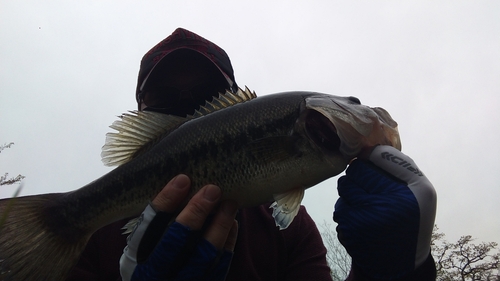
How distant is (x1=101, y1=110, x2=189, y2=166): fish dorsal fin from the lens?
6.73 ft

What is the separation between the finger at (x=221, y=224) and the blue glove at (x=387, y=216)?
0.60m

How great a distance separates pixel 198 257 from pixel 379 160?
1.13m

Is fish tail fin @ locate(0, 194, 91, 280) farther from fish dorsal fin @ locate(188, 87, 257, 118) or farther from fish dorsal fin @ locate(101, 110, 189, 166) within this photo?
fish dorsal fin @ locate(188, 87, 257, 118)

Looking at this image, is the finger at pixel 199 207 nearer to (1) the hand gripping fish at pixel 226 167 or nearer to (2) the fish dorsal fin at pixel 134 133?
(1) the hand gripping fish at pixel 226 167

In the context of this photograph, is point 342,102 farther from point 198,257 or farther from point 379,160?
point 198,257

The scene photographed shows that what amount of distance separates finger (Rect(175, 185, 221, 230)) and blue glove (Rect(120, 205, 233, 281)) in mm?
39

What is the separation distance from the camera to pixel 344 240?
68.5 inches

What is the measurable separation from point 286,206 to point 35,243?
Result: 1413mm

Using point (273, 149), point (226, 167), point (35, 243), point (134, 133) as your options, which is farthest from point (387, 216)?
point (35, 243)

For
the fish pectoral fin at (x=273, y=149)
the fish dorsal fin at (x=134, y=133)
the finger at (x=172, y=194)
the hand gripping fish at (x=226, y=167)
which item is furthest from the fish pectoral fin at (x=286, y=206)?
the fish dorsal fin at (x=134, y=133)

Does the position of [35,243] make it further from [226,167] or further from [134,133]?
[226,167]

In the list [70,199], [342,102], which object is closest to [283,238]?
→ [342,102]

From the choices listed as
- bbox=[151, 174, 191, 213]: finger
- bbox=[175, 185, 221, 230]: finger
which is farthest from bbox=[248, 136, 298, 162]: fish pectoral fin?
bbox=[151, 174, 191, 213]: finger

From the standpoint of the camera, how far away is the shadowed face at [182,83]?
9.36 feet
